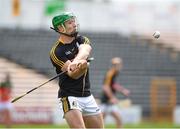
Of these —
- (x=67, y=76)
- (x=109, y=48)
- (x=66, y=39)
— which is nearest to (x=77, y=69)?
(x=67, y=76)

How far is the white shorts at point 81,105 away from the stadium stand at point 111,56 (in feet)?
60.0

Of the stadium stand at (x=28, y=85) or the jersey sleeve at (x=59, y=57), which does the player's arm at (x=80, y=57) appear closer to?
the jersey sleeve at (x=59, y=57)

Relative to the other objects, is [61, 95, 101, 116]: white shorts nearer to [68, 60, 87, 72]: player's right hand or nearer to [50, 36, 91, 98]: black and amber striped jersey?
[50, 36, 91, 98]: black and amber striped jersey

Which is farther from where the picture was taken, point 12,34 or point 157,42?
point 157,42

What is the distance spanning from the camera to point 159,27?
110ft

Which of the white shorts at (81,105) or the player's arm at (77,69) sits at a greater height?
the player's arm at (77,69)

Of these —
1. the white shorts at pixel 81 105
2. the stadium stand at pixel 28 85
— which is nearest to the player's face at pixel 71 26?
the white shorts at pixel 81 105

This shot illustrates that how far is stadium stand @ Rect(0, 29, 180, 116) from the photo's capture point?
98.9 ft

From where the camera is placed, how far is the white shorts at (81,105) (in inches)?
404

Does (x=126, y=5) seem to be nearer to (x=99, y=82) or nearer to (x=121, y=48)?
(x=121, y=48)

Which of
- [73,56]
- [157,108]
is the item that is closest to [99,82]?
[157,108]

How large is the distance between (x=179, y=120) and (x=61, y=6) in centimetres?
740

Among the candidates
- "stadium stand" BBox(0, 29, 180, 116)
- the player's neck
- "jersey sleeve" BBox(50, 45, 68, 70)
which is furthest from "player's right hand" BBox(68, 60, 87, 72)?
"stadium stand" BBox(0, 29, 180, 116)

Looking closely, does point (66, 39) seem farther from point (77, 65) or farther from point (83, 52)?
point (77, 65)
